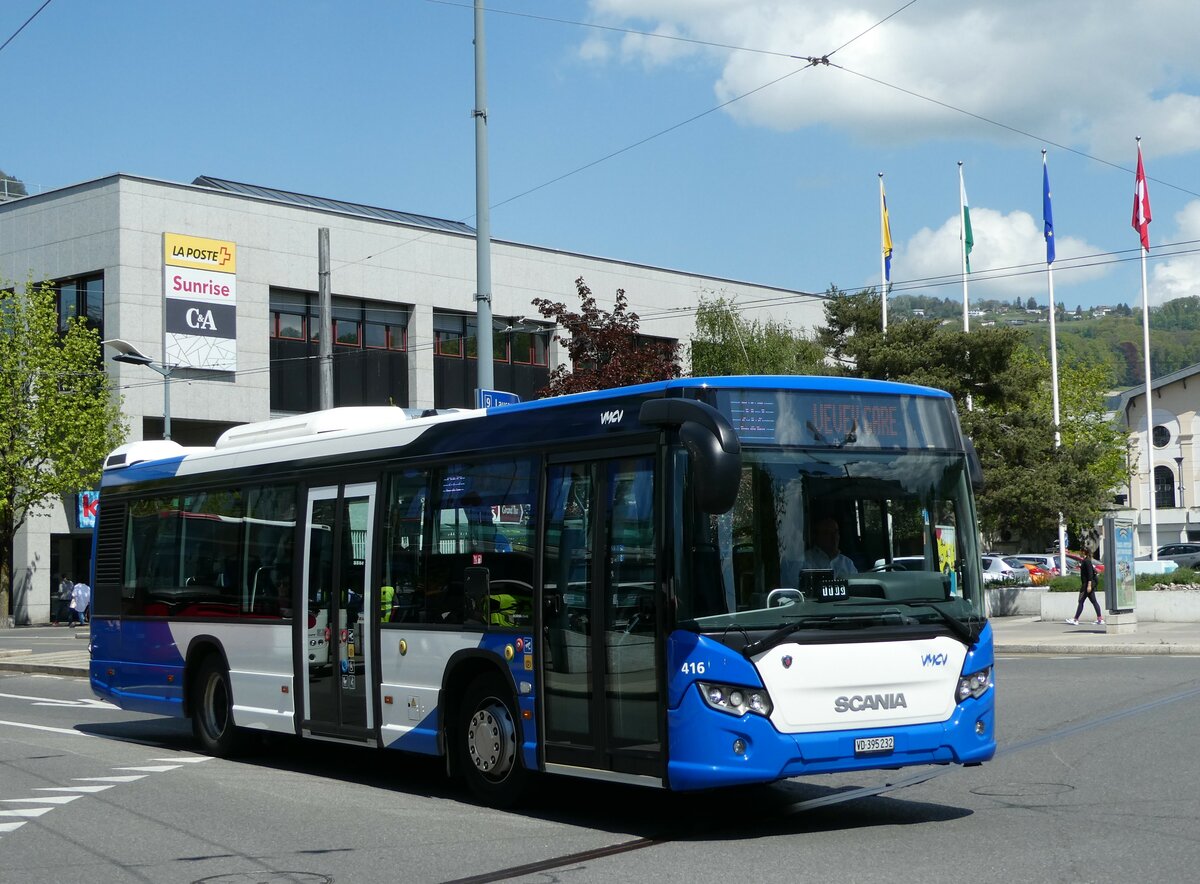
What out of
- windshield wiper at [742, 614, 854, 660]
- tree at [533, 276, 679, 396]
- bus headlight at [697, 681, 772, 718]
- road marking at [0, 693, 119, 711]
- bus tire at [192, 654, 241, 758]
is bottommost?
road marking at [0, 693, 119, 711]

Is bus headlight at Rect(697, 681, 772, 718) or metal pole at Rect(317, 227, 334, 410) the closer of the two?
bus headlight at Rect(697, 681, 772, 718)

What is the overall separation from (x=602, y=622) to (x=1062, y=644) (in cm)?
1963

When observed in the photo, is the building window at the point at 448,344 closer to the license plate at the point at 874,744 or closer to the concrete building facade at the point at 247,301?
the concrete building facade at the point at 247,301

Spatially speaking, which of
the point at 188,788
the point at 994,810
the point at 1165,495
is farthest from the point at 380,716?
the point at 1165,495

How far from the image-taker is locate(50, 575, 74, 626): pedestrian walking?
50.3m

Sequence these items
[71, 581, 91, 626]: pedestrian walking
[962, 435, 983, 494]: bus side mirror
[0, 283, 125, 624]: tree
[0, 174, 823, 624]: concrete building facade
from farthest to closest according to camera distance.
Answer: [0, 174, 823, 624]: concrete building facade
[71, 581, 91, 626]: pedestrian walking
[0, 283, 125, 624]: tree
[962, 435, 983, 494]: bus side mirror

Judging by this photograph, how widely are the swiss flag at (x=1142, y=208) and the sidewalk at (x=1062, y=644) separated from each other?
1203 centimetres

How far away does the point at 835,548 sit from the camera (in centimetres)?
909

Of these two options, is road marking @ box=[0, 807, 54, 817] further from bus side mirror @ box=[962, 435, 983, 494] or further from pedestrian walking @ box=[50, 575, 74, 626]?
pedestrian walking @ box=[50, 575, 74, 626]

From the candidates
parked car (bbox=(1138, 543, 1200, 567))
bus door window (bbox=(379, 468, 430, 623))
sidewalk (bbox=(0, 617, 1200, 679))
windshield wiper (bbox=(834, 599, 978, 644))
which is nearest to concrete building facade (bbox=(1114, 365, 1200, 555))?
parked car (bbox=(1138, 543, 1200, 567))

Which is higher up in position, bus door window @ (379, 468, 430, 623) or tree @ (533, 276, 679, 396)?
tree @ (533, 276, 679, 396)

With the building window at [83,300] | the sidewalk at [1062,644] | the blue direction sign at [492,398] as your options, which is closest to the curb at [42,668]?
the sidewalk at [1062,644]

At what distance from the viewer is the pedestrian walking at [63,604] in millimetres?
50312

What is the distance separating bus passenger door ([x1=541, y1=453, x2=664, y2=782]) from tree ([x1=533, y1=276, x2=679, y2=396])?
21848 millimetres
